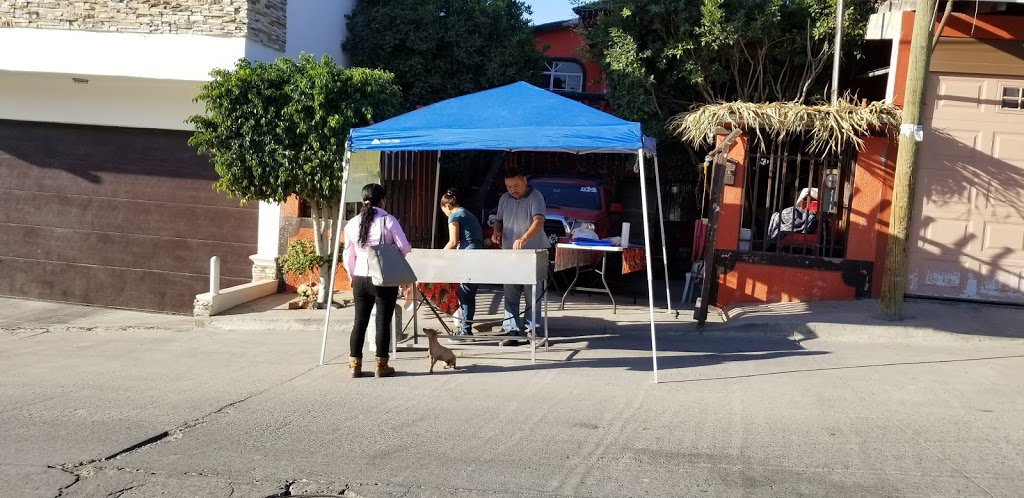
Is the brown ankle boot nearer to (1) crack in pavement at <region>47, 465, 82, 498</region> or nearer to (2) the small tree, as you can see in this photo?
(1) crack in pavement at <region>47, 465, 82, 498</region>

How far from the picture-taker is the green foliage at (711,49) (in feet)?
40.9

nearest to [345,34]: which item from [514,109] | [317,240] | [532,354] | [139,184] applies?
[139,184]

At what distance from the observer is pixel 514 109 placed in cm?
822

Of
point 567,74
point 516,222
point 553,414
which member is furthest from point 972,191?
point 567,74

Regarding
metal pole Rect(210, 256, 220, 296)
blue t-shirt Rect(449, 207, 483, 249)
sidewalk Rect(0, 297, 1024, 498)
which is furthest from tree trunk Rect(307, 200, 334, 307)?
blue t-shirt Rect(449, 207, 483, 249)

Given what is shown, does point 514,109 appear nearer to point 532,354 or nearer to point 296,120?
point 532,354

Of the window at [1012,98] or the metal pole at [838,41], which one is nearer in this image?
the window at [1012,98]

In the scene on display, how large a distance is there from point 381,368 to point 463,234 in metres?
1.89

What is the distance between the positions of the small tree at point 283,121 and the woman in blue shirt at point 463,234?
203 centimetres

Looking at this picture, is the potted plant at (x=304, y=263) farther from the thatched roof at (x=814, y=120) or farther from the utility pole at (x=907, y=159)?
the utility pole at (x=907, y=159)

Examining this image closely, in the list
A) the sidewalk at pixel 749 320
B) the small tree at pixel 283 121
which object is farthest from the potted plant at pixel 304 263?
the small tree at pixel 283 121

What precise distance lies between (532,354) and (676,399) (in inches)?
66.5

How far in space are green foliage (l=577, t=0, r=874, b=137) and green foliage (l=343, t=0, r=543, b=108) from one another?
1731 mm

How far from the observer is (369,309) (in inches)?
299
